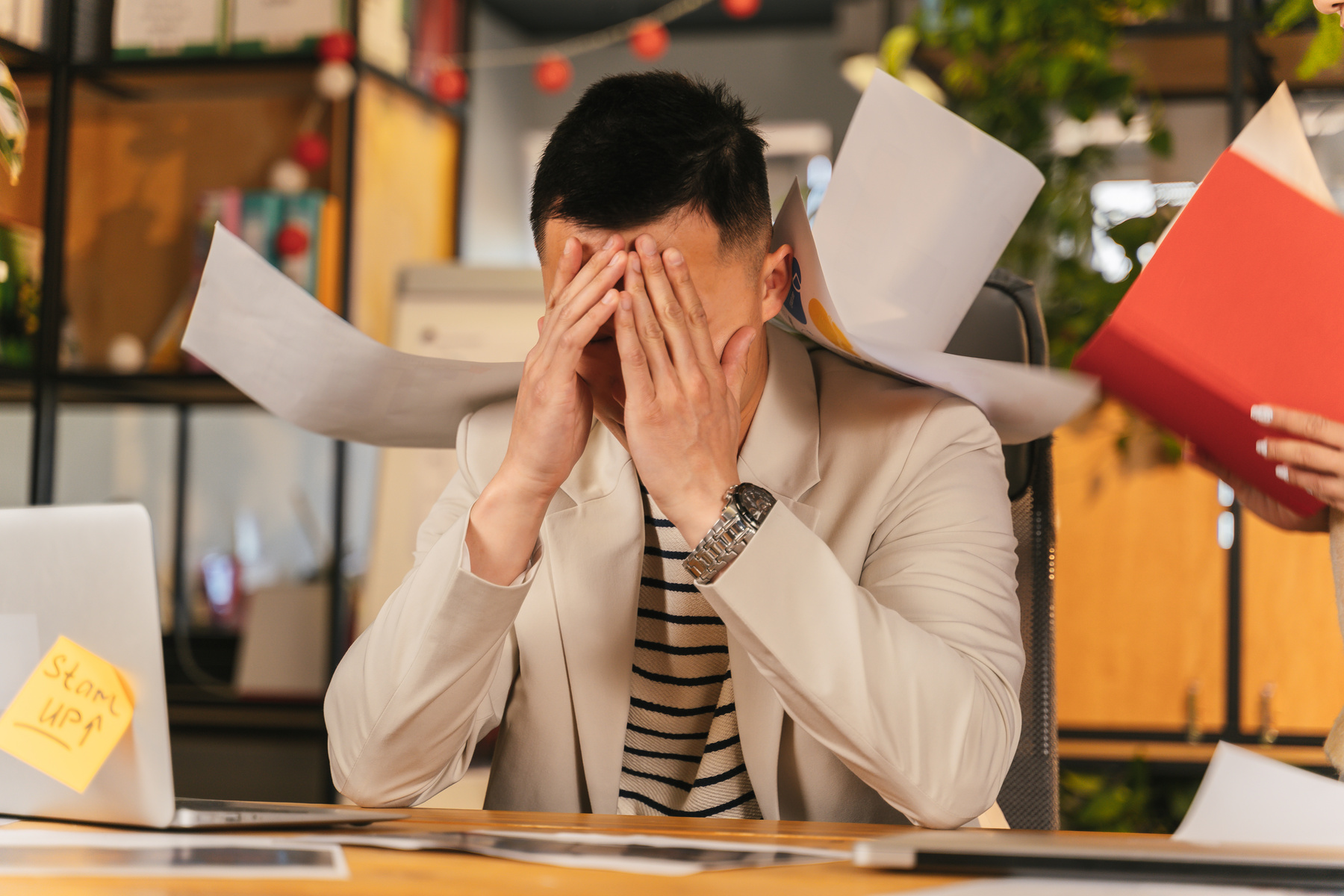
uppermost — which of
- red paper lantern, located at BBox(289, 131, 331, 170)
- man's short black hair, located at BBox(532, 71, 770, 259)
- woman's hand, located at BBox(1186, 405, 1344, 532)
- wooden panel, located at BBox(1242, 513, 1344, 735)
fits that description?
red paper lantern, located at BBox(289, 131, 331, 170)

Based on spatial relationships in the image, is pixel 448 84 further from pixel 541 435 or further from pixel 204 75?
pixel 541 435

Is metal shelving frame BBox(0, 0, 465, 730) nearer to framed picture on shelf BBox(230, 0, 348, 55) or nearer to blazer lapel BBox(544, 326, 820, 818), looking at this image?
framed picture on shelf BBox(230, 0, 348, 55)

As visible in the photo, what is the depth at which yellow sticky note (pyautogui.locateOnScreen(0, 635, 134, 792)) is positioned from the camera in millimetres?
665

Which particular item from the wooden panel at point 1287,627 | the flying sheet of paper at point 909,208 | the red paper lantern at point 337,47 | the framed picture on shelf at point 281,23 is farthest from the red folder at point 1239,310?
the framed picture on shelf at point 281,23

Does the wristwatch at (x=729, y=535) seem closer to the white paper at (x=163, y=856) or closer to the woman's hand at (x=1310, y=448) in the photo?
the white paper at (x=163, y=856)

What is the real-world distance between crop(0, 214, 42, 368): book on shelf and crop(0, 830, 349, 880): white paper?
A: 1.83 meters

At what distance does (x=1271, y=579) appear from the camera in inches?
82.8

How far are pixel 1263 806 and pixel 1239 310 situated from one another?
372 mm

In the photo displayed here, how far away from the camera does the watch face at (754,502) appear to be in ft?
2.69

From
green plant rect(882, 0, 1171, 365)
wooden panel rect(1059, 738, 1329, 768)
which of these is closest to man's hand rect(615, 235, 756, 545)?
green plant rect(882, 0, 1171, 365)

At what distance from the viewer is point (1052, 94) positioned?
6.75ft

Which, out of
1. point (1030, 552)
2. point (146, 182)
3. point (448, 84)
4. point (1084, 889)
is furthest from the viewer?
point (448, 84)

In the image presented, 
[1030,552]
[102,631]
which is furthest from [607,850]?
[1030,552]

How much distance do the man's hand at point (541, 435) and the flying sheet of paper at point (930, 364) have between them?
0.15 m
